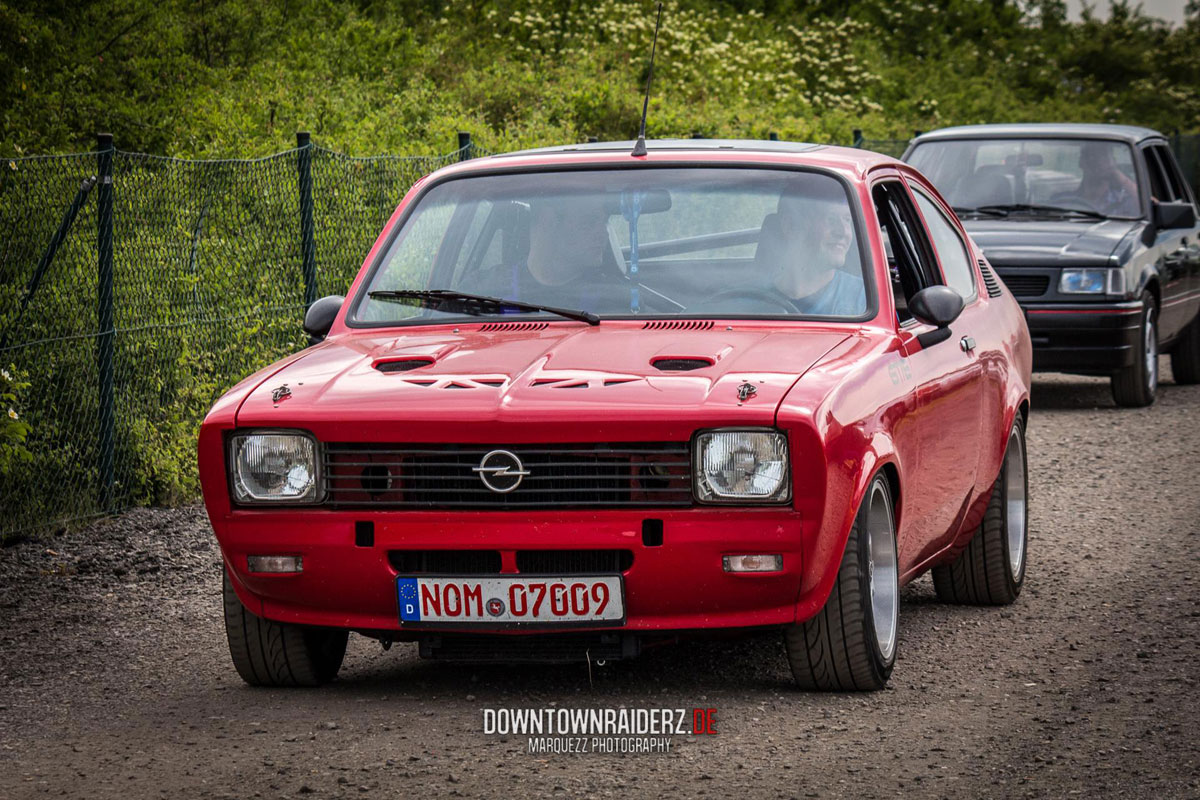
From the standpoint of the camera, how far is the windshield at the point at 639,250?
20.9ft

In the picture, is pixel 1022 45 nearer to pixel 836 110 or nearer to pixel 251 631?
pixel 836 110

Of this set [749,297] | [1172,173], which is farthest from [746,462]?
[1172,173]

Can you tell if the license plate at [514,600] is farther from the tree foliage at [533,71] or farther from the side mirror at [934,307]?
the tree foliage at [533,71]

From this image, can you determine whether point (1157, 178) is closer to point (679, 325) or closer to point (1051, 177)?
point (1051, 177)

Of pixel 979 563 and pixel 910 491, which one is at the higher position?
pixel 910 491

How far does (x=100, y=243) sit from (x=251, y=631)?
434 cm

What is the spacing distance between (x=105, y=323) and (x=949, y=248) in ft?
14.9

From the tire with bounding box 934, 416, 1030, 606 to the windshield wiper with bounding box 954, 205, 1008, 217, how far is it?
283 inches

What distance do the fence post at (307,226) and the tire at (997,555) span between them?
5.42 meters

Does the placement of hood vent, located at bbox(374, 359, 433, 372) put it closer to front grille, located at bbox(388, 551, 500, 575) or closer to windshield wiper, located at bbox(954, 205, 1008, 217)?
front grille, located at bbox(388, 551, 500, 575)

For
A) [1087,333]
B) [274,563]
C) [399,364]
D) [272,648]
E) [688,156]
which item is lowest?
[1087,333]

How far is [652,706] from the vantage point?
224 inches

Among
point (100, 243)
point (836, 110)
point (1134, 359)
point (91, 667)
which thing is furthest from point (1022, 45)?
point (91, 667)

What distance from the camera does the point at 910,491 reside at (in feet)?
20.0
